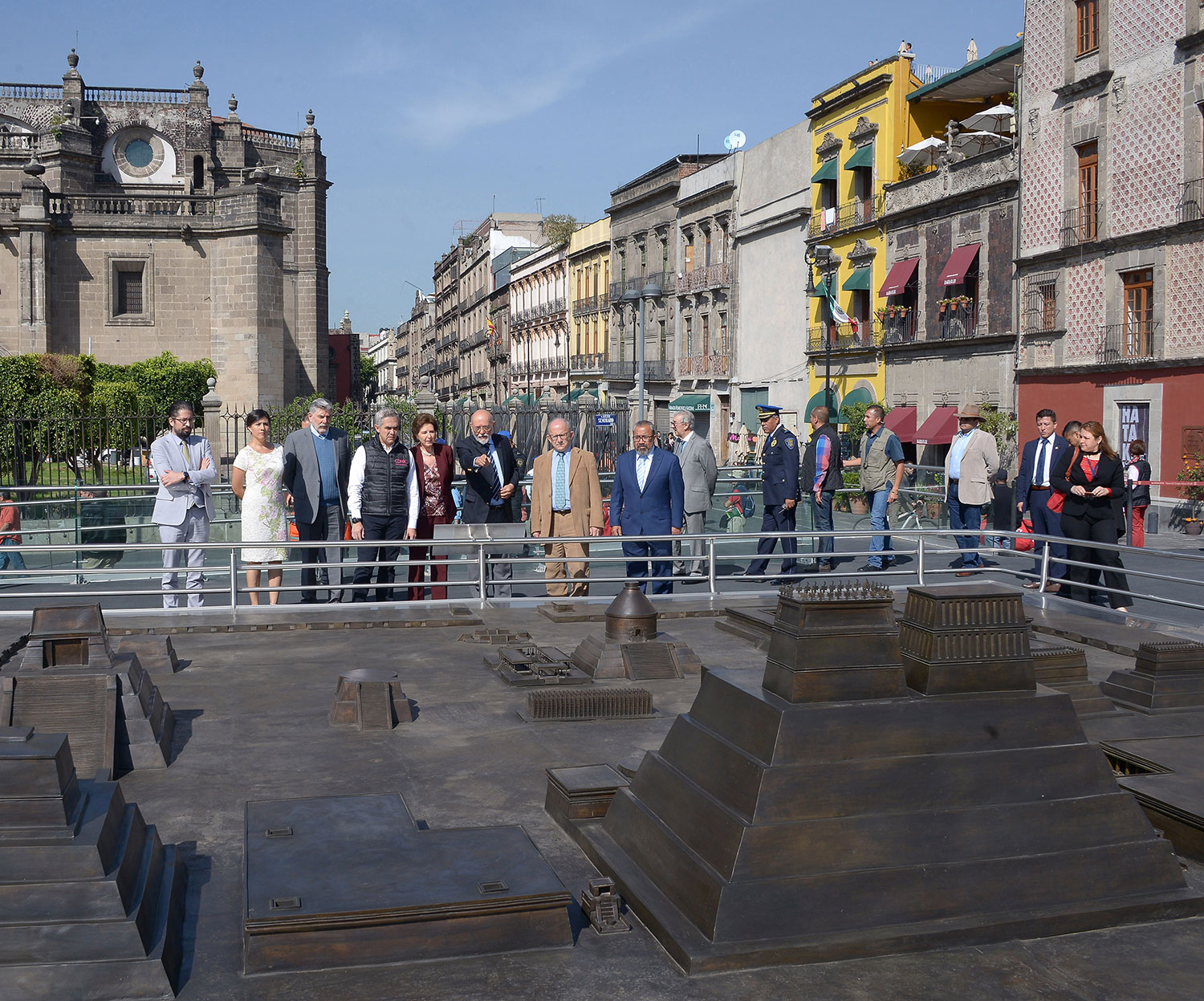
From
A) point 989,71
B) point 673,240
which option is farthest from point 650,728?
point 673,240

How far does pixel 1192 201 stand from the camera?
81.5 feet

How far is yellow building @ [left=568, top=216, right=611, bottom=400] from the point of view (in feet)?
200

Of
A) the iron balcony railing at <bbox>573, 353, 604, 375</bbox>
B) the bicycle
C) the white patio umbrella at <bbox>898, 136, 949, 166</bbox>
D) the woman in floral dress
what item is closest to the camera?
the woman in floral dress

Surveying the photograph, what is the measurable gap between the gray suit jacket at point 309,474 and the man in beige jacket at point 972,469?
6.73m

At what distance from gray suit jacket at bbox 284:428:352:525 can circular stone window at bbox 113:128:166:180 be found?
47.7 metres

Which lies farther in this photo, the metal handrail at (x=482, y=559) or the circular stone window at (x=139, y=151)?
the circular stone window at (x=139, y=151)

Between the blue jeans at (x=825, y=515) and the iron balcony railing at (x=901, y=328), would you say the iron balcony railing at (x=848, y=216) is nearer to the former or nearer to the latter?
the iron balcony railing at (x=901, y=328)

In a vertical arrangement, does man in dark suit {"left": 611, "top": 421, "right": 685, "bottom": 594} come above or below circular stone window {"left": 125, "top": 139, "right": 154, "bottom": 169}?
below

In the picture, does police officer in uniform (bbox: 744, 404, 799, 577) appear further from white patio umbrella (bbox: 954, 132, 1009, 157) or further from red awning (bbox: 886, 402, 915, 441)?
red awning (bbox: 886, 402, 915, 441)

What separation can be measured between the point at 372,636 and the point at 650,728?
3819 mm

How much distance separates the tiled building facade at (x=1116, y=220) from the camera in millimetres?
25203

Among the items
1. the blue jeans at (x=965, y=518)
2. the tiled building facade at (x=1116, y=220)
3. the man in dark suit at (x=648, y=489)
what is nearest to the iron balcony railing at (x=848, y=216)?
the tiled building facade at (x=1116, y=220)

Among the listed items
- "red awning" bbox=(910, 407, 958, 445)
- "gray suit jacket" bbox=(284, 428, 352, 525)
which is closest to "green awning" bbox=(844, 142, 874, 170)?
"red awning" bbox=(910, 407, 958, 445)

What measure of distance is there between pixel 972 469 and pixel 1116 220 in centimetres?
1609
